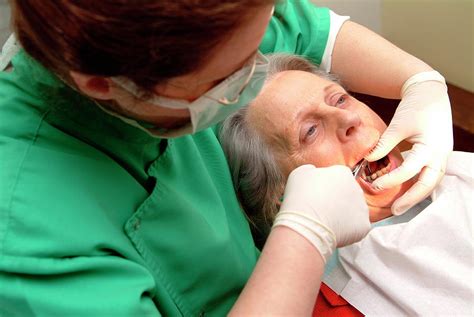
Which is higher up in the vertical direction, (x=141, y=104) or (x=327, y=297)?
(x=141, y=104)

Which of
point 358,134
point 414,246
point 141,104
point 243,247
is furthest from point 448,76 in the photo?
point 141,104

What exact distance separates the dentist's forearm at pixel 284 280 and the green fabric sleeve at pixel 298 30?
78cm

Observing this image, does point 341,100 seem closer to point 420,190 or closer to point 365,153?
point 365,153

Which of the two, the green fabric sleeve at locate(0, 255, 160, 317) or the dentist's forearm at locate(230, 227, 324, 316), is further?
the dentist's forearm at locate(230, 227, 324, 316)

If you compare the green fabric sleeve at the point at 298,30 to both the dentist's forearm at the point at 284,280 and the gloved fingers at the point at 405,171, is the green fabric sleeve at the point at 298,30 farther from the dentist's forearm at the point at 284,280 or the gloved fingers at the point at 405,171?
the dentist's forearm at the point at 284,280

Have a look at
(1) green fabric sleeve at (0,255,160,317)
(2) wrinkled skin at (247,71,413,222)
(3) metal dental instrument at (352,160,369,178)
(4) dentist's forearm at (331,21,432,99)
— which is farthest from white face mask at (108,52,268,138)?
(4) dentist's forearm at (331,21,432,99)

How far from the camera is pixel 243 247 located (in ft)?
3.92

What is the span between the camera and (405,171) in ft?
4.40

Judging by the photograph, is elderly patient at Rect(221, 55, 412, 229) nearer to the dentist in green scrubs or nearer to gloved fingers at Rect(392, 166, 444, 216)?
gloved fingers at Rect(392, 166, 444, 216)

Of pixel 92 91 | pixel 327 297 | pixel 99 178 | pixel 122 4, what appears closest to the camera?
pixel 122 4

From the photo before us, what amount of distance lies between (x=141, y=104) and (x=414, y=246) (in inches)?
33.7

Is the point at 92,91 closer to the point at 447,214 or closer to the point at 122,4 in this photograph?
the point at 122,4

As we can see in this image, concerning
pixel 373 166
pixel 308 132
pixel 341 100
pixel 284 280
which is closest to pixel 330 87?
pixel 341 100

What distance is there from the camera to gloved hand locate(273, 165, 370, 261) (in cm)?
99
